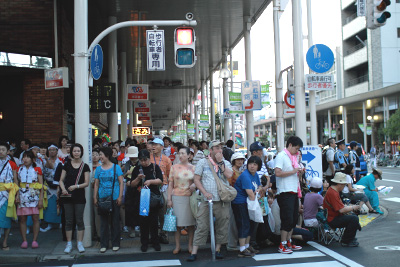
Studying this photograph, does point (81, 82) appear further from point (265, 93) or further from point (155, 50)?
point (265, 93)

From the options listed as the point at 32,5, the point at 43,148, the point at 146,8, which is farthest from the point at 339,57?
the point at 43,148

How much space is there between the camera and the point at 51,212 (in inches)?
403

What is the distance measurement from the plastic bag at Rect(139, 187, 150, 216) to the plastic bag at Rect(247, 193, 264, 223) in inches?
73.4

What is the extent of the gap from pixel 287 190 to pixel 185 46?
13.7ft

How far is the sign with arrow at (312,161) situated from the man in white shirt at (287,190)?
298cm

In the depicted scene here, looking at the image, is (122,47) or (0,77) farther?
(122,47)

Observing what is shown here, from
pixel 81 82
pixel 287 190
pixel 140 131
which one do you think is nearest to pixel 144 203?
pixel 287 190

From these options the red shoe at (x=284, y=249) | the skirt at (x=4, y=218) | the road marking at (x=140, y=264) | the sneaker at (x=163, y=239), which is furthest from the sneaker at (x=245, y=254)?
the skirt at (x=4, y=218)

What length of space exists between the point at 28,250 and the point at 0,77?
862cm

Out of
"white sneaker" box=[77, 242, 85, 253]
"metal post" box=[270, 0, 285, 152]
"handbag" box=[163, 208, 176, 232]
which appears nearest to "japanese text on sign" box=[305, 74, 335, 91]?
"metal post" box=[270, 0, 285, 152]

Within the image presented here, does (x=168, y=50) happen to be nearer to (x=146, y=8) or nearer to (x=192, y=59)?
(x=146, y=8)

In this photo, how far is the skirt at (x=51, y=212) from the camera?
10172 millimetres

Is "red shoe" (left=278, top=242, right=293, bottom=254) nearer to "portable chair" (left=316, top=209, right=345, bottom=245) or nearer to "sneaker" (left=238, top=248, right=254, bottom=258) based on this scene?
"sneaker" (left=238, top=248, right=254, bottom=258)

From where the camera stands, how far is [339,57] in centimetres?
5847
